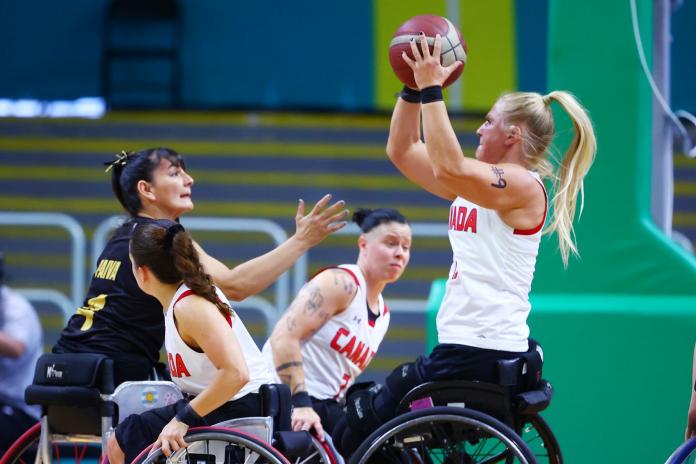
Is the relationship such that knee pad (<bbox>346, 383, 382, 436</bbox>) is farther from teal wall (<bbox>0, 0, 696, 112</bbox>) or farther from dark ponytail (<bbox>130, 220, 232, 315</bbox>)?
teal wall (<bbox>0, 0, 696, 112</bbox>)

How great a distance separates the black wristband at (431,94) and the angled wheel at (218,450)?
1306mm

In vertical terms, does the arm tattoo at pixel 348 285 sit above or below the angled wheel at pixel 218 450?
above

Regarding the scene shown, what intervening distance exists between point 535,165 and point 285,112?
5.46 metres

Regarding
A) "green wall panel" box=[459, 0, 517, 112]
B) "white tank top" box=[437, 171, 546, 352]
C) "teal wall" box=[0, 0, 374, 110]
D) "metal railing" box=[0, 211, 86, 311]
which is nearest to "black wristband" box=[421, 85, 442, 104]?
"white tank top" box=[437, 171, 546, 352]

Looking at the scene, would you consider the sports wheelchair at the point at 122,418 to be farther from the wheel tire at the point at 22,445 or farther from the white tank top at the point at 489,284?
the white tank top at the point at 489,284

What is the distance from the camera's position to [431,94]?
179 inches

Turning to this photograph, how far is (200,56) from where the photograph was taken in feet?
33.1

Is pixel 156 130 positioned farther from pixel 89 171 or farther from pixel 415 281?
pixel 415 281

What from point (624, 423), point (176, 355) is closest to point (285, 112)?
point (624, 423)

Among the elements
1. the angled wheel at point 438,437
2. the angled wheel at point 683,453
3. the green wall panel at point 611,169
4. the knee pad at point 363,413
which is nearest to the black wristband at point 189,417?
the angled wheel at point 438,437

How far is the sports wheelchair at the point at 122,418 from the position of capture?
14.5 ft

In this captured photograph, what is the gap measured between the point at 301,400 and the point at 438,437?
36.3 inches

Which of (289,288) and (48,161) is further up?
(48,161)

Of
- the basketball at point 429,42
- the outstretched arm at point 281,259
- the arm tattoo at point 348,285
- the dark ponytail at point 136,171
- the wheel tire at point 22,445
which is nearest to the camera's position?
the basketball at point 429,42
